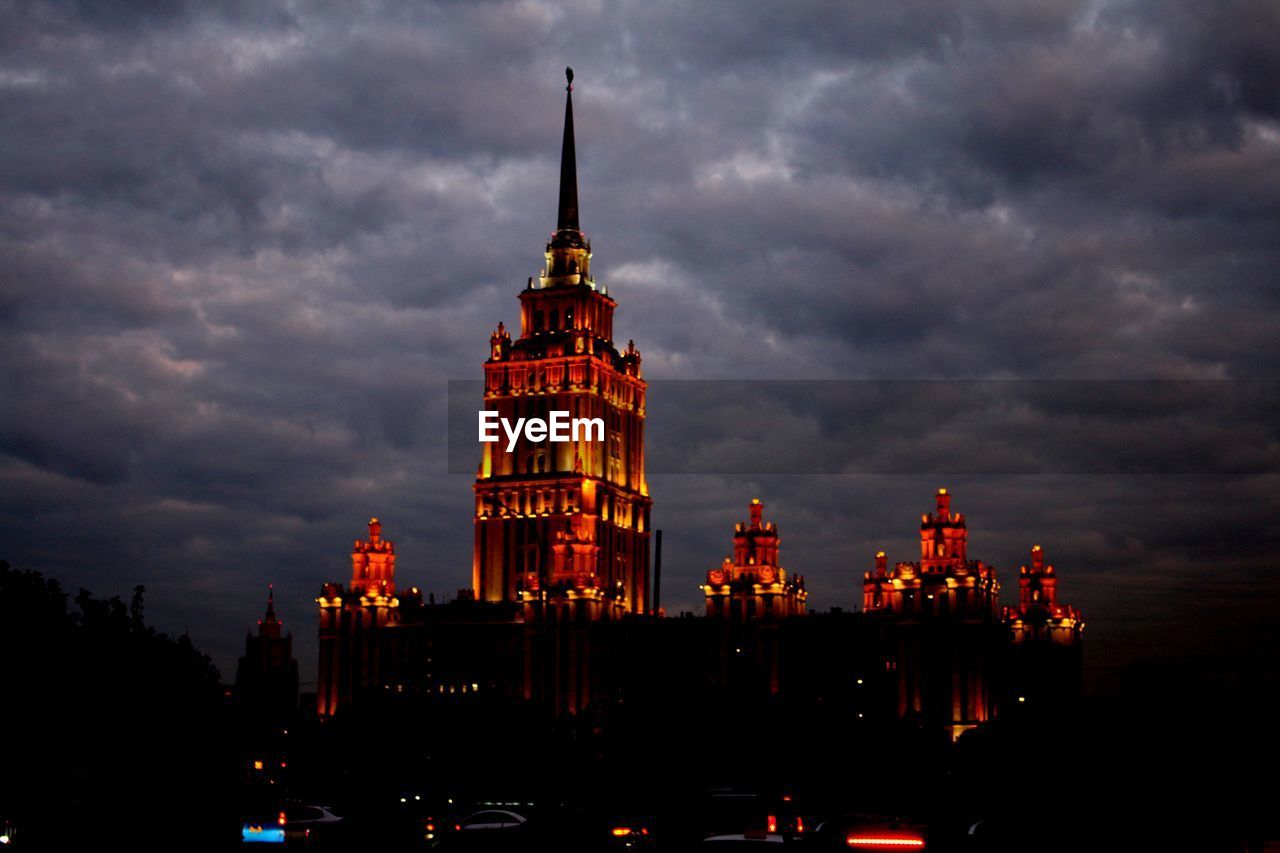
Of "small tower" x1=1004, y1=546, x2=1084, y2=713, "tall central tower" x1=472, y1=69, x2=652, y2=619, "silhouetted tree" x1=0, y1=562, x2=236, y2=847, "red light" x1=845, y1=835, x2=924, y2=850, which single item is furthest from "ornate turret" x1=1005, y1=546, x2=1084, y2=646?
"red light" x1=845, y1=835, x2=924, y2=850

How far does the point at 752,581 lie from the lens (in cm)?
17075

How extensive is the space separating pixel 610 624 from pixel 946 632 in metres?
34.5

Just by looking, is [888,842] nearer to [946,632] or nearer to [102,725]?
[102,725]

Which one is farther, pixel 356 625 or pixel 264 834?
pixel 356 625

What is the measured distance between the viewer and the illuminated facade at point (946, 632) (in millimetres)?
158250

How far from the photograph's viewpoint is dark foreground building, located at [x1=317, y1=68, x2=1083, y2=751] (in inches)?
6250

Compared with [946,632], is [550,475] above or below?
above

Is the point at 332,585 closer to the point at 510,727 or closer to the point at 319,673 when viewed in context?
the point at 319,673

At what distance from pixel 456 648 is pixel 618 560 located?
22561 mm

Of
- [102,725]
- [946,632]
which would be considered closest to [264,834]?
[102,725]

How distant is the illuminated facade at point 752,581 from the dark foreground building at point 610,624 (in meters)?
0.19

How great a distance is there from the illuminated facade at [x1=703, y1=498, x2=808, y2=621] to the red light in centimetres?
13589

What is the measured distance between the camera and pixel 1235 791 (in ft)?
113

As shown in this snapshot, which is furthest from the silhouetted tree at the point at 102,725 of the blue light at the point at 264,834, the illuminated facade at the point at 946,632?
the illuminated facade at the point at 946,632
